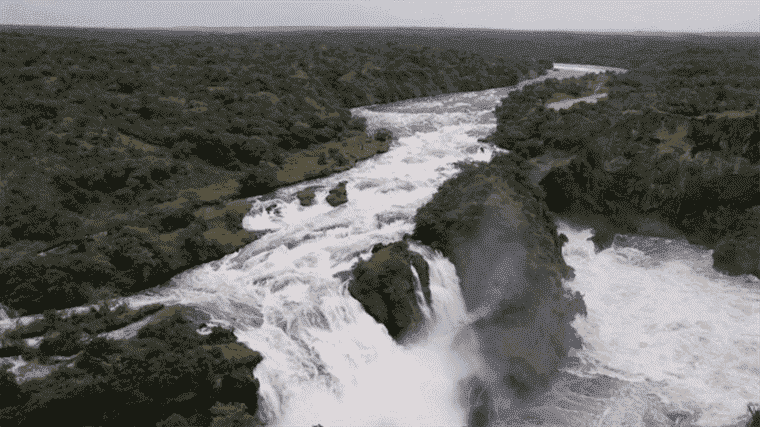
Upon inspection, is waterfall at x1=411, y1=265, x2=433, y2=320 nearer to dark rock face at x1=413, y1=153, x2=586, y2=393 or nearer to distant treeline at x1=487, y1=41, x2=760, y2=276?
dark rock face at x1=413, y1=153, x2=586, y2=393

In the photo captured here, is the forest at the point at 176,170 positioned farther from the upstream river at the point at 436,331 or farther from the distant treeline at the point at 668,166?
the upstream river at the point at 436,331

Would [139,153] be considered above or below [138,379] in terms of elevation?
above

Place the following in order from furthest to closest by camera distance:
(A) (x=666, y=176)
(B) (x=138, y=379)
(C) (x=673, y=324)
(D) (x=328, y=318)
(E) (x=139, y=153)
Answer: (A) (x=666, y=176)
(E) (x=139, y=153)
(C) (x=673, y=324)
(D) (x=328, y=318)
(B) (x=138, y=379)

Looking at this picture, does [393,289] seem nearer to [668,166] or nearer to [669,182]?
[669,182]

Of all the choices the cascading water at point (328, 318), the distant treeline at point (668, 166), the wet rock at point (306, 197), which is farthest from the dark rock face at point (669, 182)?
the wet rock at point (306, 197)

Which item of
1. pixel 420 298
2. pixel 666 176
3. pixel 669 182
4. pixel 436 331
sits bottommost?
pixel 436 331

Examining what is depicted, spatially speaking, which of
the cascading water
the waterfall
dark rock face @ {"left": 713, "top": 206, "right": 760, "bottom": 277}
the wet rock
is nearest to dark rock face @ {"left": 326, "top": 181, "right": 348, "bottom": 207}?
the cascading water

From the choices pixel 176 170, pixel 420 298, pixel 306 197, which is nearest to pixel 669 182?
pixel 420 298
